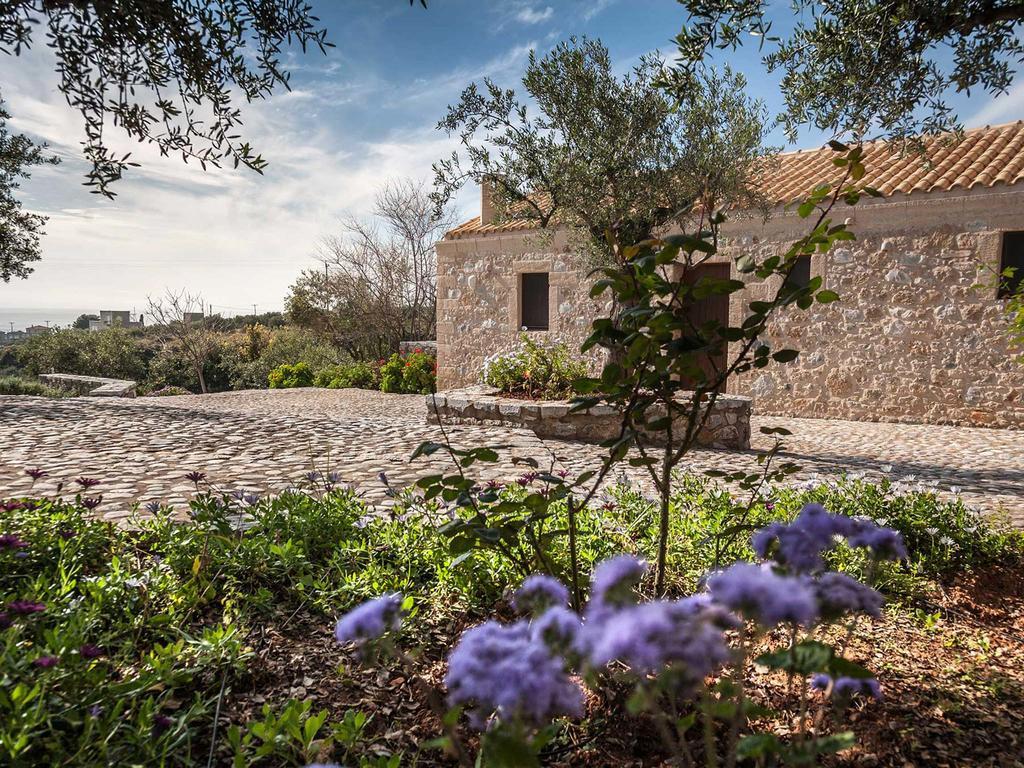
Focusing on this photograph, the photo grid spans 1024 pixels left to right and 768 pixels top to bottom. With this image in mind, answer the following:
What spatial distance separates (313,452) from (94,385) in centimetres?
1431

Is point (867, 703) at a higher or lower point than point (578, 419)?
lower

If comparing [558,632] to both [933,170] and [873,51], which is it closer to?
[873,51]

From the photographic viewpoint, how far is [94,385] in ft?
55.5

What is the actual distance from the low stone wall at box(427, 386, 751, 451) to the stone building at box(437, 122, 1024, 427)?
124 inches

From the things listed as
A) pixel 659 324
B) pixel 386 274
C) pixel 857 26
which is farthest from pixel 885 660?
pixel 386 274

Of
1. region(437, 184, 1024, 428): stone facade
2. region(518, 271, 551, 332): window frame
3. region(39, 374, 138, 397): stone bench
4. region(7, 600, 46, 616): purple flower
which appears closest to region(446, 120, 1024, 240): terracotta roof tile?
region(437, 184, 1024, 428): stone facade

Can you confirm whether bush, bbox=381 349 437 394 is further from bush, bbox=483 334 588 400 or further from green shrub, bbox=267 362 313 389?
bush, bbox=483 334 588 400

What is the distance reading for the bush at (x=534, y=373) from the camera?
8.81 m

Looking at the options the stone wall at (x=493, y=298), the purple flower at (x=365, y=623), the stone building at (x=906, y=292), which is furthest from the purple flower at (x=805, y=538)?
the stone wall at (x=493, y=298)

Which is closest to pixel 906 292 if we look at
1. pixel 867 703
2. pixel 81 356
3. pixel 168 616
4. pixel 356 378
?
pixel 867 703

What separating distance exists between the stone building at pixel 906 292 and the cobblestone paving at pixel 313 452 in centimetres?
64

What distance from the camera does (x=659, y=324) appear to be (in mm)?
1734

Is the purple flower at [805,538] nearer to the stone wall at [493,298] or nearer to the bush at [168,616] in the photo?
the bush at [168,616]

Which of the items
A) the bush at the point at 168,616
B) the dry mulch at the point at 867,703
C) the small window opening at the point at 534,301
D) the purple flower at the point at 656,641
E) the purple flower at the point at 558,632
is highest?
the small window opening at the point at 534,301
